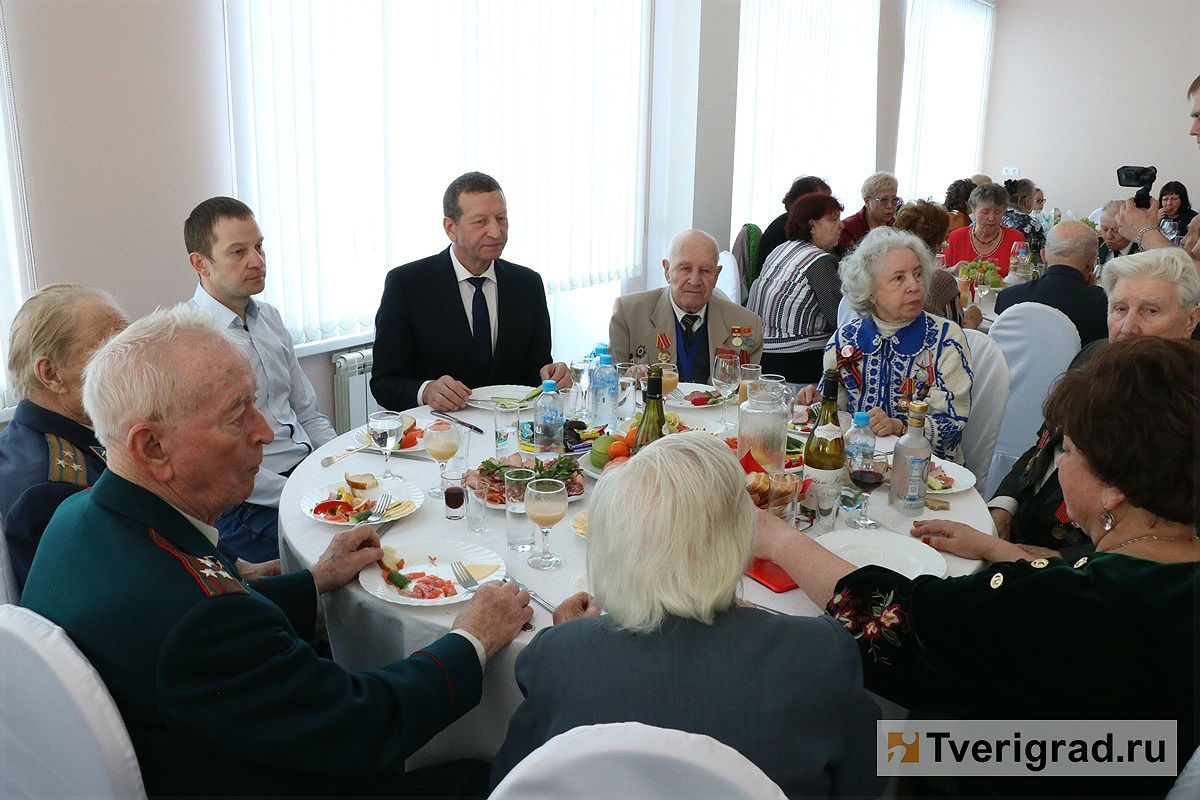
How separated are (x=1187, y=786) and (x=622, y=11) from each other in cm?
528

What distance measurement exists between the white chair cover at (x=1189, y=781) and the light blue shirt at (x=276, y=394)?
2.38 meters

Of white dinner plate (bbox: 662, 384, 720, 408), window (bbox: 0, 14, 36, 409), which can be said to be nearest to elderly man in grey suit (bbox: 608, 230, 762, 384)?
white dinner plate (bbox: 662, 384, 720, 408)

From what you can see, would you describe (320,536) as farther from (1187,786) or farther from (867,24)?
(867,24)

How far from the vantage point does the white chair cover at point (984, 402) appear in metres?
2.93

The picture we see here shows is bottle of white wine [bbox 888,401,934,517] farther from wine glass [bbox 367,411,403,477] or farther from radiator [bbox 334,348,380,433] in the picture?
radiator [bbox 334,348,380,433]

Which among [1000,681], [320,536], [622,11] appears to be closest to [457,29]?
[622,11]

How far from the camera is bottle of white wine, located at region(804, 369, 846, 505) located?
198 centimetres

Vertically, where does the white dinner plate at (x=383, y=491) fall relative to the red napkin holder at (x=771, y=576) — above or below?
above

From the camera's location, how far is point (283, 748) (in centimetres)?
125

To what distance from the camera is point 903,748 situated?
149 cm

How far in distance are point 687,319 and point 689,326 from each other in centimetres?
3

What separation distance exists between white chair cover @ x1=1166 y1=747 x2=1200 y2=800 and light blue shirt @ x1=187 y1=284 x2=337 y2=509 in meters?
2.38

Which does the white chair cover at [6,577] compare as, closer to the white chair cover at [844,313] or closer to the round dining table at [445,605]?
the round dining table at [445,605]

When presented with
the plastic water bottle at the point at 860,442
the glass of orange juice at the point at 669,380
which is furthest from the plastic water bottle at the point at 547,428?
the plastic water bottle at the point at 860,442
